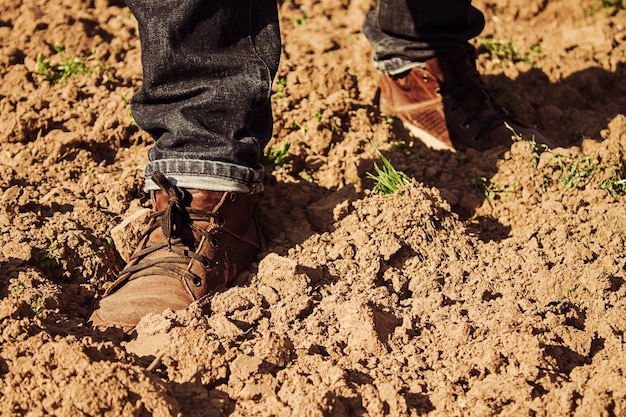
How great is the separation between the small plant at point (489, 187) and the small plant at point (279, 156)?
0.74 meters

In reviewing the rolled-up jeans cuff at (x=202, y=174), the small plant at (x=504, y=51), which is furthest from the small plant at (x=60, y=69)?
the small plant at (x=504, y=51)

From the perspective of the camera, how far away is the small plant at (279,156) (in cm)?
309

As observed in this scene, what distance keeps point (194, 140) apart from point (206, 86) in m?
0.17

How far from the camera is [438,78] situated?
10.8 ft

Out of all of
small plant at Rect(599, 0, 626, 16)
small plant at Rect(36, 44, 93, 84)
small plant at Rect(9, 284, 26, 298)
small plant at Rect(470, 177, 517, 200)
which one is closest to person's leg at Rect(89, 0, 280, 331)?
small plant at Rect(9, 284, 26, 298)

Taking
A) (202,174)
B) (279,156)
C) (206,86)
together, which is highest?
(206,86)

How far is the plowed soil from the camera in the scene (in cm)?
196

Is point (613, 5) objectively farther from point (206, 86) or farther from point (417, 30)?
point (206, 86)

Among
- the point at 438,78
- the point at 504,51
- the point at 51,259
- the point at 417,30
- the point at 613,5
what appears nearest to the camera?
the point at 51,259

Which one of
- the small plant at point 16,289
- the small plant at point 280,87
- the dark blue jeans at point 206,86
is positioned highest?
the dark blue jeans at point 206,86

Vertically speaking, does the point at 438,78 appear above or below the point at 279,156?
above

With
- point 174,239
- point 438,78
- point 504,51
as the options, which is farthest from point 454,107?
point 174,239

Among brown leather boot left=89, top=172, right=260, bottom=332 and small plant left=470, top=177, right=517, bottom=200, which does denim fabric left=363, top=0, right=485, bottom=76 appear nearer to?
small plant left=470, top=177, right=517, bottom=200

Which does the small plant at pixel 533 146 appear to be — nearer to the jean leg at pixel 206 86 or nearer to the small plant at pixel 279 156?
the small plant at pixel 279 156
